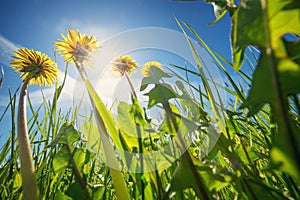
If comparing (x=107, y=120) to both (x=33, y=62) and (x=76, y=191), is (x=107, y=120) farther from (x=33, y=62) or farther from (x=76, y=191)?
(x=33, y=62)

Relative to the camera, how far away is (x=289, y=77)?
219mm

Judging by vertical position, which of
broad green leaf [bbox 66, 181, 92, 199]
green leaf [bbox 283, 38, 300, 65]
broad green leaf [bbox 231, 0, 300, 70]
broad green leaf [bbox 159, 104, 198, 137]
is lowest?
broad green leaf [bbox 66, 181, 92, 199]

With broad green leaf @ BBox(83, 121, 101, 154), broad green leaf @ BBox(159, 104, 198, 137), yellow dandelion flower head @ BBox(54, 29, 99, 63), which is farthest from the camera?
yellow dandelion flower head @ BBox(54, 29, 99, 63)

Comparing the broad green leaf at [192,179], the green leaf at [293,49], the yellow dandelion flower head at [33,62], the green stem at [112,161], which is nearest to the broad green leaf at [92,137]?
the green stem at [112,161]

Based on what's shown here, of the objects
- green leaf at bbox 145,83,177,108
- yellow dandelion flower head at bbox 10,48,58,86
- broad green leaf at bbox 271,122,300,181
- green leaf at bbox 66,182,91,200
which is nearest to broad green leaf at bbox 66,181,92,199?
green leaf at bbox 66,182,91,200

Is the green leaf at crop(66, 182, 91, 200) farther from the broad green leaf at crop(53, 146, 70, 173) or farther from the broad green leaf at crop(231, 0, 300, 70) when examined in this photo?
the broad green leaf at crop(231, 0, 300, 70)

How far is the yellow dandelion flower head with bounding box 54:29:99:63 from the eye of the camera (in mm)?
1082

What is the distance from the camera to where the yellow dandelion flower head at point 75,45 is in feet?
3.55

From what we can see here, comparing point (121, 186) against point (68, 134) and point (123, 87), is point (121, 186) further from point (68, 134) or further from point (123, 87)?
point (123, 87)

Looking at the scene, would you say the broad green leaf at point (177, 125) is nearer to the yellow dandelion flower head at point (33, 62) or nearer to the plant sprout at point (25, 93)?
the plant sprout at point (25, 93)

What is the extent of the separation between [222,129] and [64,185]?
76 centimetres

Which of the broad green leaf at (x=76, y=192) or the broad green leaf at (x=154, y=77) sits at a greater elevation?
the broad green leaf at (x=154, y=77)

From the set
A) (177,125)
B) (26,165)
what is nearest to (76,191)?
(26,165)

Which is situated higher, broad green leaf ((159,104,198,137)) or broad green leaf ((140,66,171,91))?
broad green leaf ((140,66,171,91))
